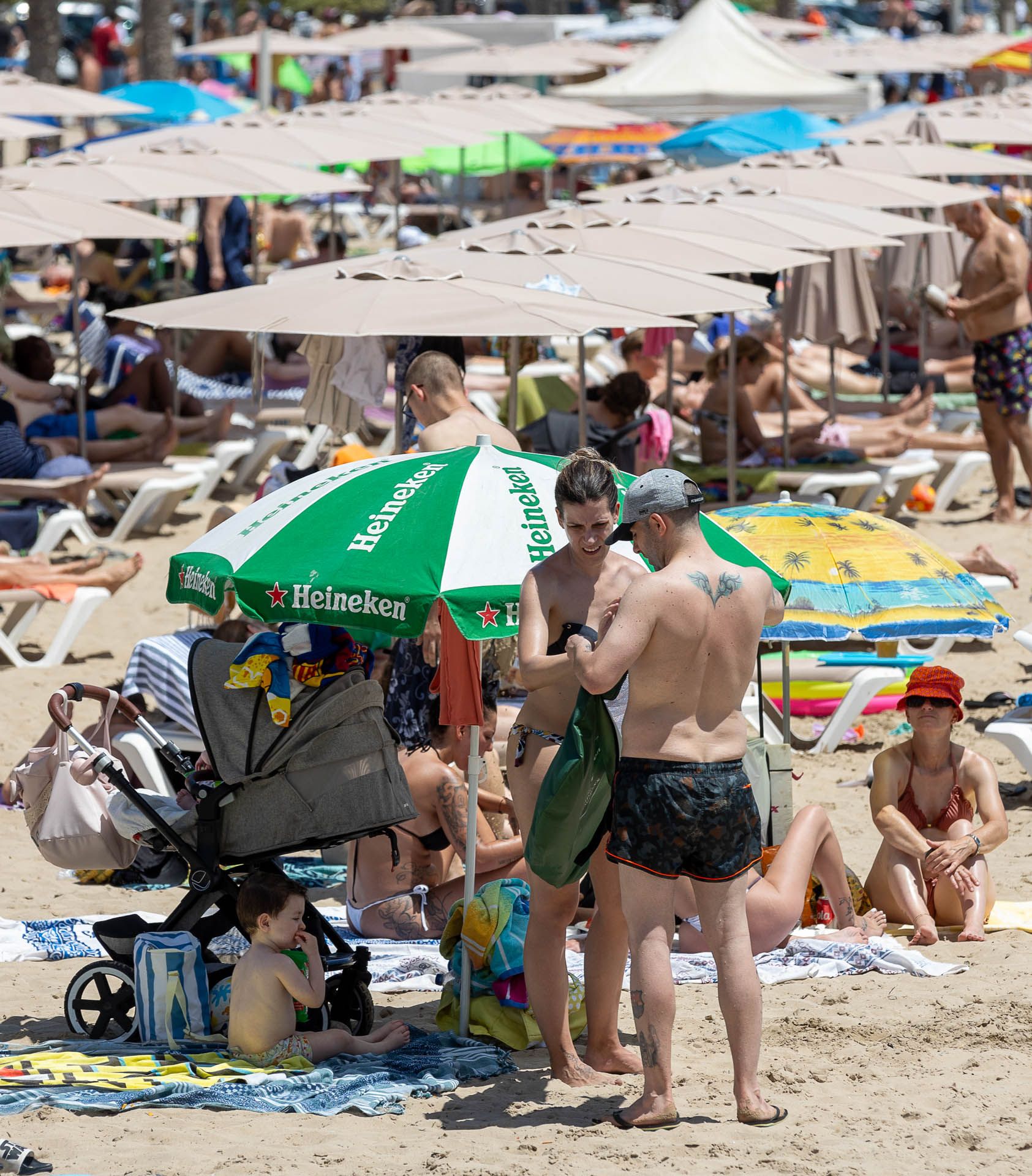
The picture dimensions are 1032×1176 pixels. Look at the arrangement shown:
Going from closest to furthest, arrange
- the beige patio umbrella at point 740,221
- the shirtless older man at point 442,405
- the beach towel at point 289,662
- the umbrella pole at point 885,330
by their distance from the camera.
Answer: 1. the beach towel at point 289,662
2. the shirtless older man at point 442,405
3. the beige patio umbrella at point 740,221
4. the umbrella pole at point 885,330

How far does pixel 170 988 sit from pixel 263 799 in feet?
1.66

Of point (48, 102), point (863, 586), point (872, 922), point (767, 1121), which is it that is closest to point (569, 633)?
point (767, 1121)

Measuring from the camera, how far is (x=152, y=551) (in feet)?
34.6

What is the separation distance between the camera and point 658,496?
12.8ft

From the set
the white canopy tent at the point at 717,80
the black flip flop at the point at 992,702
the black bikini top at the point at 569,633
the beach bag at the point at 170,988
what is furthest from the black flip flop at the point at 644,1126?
the white canopy tent at the point at 717,80

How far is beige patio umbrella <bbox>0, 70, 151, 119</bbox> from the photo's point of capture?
47.4ft

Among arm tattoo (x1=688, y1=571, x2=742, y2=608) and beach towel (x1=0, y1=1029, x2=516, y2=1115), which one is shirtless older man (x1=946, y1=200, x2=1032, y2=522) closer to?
arm tattoo (x1=688, y1=571, x2=742, y2=608)

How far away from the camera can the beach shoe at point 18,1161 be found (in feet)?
12.3

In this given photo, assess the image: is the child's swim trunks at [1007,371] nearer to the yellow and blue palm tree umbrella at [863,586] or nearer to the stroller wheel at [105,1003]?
the yellow and blue palm tree umbrella at [863,586]

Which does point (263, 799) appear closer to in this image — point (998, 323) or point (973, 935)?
point (973, 935)

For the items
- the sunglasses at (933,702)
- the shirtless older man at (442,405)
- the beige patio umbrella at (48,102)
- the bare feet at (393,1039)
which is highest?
the beige patio umbrella at (48,102)

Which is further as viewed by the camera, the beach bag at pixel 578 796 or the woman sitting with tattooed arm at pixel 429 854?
the woman sitting with tattooed arm at pixel 429 854

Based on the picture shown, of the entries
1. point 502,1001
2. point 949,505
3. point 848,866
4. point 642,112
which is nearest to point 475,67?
point 642,112

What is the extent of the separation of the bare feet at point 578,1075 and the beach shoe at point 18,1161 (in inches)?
46.3
